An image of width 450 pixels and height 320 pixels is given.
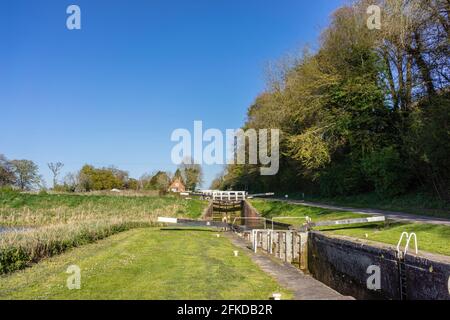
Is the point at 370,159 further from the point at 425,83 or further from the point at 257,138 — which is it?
the point at 257,138

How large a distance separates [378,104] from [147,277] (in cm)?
2507

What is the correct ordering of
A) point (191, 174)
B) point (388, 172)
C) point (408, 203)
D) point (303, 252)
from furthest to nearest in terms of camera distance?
point (191, 174) < point (388, 172) < point (408, 203) < point (303, 252)

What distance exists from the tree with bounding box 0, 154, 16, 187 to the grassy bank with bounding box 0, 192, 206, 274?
5110 cm

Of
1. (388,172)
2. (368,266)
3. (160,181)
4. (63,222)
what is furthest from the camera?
(160,181)

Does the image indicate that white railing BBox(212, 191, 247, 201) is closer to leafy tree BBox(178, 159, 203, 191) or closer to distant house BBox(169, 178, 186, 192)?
distant house BBox(169, 178, 186, 192)

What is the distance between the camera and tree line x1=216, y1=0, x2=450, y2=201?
22781 millimetres

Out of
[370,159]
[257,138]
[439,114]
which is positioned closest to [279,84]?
[257,138]

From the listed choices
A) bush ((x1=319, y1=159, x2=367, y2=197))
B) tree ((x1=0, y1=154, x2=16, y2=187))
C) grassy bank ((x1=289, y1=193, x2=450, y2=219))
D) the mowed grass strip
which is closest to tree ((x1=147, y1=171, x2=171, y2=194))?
tree ((x1=0, y1=154, x2=16, y2=187))

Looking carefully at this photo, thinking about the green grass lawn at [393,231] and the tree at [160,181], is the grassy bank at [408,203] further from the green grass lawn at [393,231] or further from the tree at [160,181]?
the tree at [160,181]

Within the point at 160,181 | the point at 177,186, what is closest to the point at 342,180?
the point at 177,186

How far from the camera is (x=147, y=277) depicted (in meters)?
8.63

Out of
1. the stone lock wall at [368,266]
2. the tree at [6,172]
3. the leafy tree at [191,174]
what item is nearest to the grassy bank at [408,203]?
the stone lock wall at [368,266]

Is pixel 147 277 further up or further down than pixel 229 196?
further down

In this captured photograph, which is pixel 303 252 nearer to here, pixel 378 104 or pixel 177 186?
pixel 378 104
